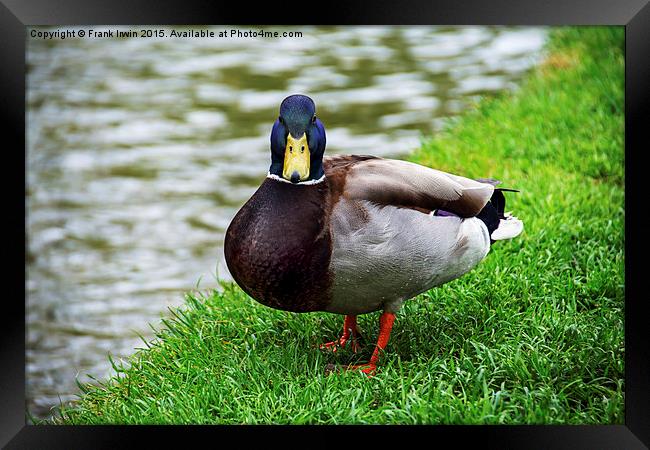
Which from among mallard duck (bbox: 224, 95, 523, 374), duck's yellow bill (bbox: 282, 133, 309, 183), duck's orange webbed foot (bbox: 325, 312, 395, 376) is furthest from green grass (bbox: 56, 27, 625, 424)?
duck's yellow bill (bbox: 282, 133, 309, 183)

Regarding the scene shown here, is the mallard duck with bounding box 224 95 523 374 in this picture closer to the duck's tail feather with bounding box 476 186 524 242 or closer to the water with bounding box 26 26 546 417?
the duck's tail feather with bounding box 476 186 524 242

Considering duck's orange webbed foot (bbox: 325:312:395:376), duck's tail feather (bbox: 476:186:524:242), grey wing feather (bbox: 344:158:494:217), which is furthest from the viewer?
duck's tail feather (bbox: 476:186:524:242)

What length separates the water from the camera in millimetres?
4883

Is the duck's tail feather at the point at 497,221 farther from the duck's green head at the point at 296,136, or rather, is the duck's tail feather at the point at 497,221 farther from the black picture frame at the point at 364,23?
the duck's green head at the point at 296,136

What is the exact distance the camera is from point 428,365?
3.55 meters

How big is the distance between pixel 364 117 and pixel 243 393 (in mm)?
3642

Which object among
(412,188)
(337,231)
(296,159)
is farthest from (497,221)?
(296,159)

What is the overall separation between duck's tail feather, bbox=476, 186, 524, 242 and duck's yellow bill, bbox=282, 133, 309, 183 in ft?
3.06

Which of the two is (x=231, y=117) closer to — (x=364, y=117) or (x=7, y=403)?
(x=364, y=117)

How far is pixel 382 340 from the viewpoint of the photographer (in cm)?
367

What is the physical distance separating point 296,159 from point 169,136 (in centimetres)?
370

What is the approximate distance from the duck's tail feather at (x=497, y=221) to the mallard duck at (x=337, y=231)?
0.73 feet

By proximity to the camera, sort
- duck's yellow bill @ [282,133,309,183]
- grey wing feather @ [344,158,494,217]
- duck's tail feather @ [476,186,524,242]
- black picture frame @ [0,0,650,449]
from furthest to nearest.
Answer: duck's tail feather @ [476,186,524,242] < grey wing feather @ [344,158,494,217] < duck's yellow bill @ [282,133,309,183] < black picture frame @ [0,0,650,449]

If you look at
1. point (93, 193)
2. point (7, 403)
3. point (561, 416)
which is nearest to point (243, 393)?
point (7, 403)
